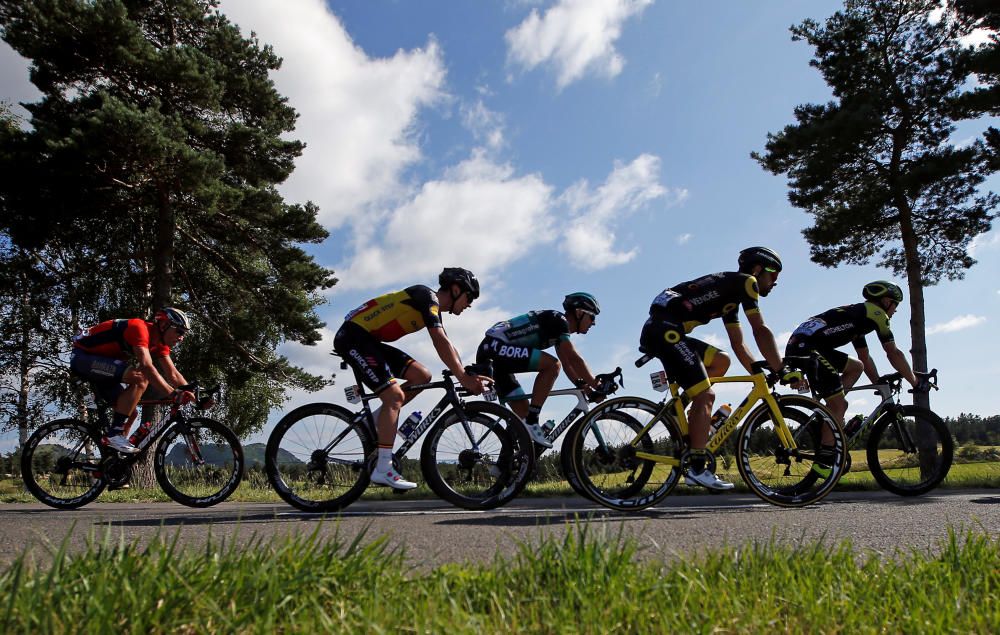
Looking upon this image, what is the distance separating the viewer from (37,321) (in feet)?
60.1

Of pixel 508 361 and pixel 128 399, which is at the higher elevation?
pixel 508 361

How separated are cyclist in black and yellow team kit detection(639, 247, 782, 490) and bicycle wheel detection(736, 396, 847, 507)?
1.04ft

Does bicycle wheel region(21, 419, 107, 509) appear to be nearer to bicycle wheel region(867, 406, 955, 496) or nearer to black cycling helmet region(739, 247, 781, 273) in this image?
black cycling helmet region(739, 247, 781, 273)

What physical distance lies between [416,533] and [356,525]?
0.65 meters

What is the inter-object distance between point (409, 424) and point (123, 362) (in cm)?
353

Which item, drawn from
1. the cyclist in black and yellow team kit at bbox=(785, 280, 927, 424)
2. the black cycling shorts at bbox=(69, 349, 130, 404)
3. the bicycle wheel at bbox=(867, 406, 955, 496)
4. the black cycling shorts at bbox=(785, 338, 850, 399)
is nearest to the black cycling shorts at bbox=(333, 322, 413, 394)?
the black cycling shorts at bbox=(69, 349, 130, 404)

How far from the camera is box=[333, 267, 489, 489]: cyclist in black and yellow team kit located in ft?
18.5

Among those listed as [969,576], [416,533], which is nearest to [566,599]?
[969,576]

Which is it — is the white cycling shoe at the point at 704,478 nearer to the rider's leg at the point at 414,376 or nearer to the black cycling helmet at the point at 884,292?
the rider's leg at the point at 414,376

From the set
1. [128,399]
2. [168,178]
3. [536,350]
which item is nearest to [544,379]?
[536,350]

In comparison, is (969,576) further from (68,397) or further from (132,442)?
(68,397)

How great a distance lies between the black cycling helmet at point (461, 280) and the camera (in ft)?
20.0

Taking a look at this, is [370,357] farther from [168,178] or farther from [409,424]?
[168,178]

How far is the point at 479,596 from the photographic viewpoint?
217 centimetres
